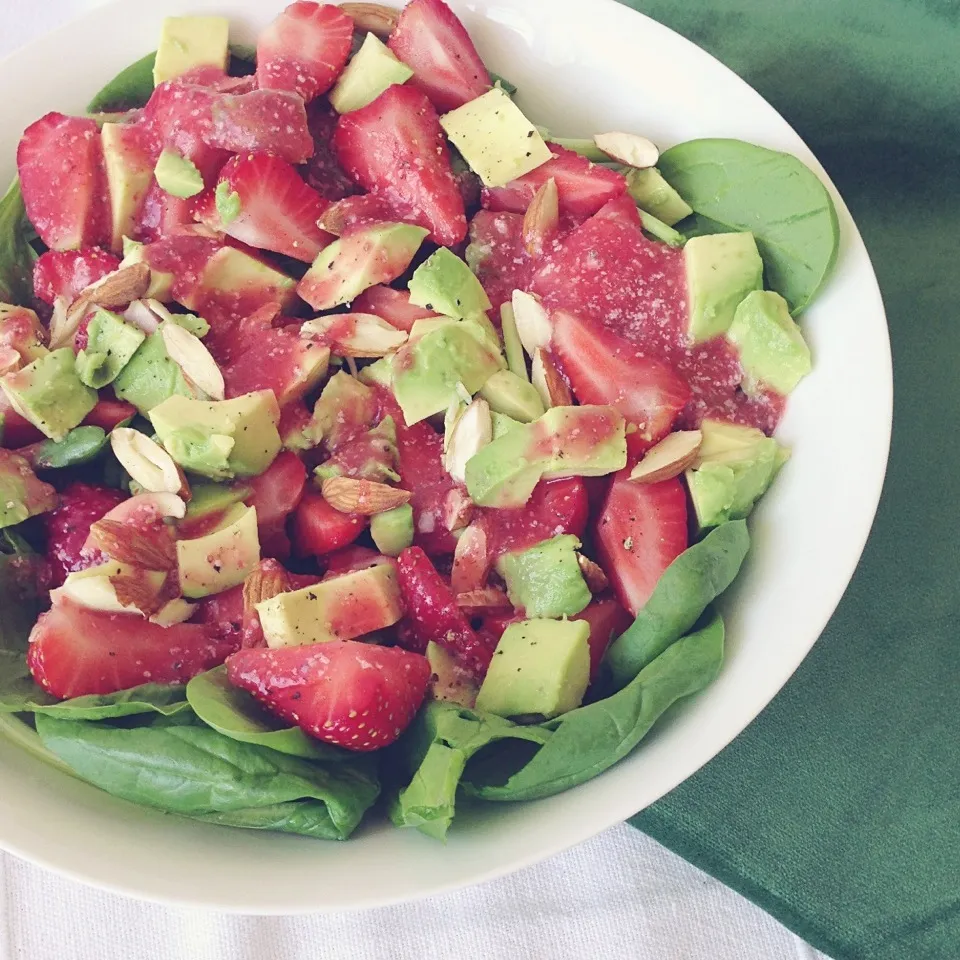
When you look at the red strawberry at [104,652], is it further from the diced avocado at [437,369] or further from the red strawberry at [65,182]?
the red strawberry at [65,182]

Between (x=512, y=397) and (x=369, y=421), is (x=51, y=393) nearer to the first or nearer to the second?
(x=369, y=421)

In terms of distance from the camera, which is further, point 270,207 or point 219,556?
point 270,207

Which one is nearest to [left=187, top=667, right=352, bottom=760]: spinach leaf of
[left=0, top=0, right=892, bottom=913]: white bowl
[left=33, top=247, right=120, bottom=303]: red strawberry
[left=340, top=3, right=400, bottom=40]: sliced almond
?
[left=0, top=0, right=892, bottom=913]: white bowl

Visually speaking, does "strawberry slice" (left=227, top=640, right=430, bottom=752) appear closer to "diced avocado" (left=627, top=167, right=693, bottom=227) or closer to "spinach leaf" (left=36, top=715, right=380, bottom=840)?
"spinach leaf" (left=36, top=715, right=380, bottom=840)

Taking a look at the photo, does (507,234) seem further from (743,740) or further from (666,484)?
(743,740)

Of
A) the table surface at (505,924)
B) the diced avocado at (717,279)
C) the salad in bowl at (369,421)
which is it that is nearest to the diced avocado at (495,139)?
the salad in bowl at (369,421)

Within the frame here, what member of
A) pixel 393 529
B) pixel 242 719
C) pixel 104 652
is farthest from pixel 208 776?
pixel 393 529
